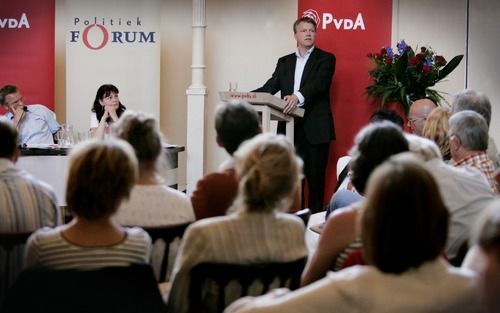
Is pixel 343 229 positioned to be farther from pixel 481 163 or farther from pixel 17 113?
pixel 17 113

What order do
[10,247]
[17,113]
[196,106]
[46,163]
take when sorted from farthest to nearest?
[196,106]
[17,113]
[46,163]
[10,247]

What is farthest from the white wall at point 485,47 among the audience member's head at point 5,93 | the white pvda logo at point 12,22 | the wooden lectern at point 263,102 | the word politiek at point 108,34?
the white pvda logo at point 12,22

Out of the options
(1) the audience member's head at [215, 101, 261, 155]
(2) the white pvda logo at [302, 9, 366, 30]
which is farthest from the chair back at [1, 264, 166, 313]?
(2) the white pvda logo at [302, 9, 366, 30]

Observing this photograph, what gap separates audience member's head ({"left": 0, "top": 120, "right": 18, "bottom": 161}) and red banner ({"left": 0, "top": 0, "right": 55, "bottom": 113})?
5.62m

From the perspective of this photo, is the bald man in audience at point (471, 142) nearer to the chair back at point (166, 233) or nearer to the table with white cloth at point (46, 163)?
the chair back at point (166, 233)

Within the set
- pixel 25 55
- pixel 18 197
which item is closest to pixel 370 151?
pixel 18 197

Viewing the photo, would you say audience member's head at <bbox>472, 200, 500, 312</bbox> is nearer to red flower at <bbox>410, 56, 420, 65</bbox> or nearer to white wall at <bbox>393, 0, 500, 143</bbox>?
red flower at <bbox>410, 56, 420, 65</bbox>

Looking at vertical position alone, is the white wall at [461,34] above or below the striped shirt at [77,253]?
above

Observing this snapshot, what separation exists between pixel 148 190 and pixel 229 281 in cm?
73

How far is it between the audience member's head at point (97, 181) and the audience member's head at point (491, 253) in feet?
3.88

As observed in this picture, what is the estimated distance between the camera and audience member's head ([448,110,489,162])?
403 centimetres

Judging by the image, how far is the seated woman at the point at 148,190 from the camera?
2.97 metres

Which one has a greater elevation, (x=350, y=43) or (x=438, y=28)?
(x=438, y=28)

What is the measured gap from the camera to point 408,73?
7441 millimetres
